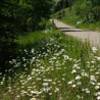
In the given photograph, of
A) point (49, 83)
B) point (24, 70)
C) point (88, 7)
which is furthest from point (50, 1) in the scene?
point (49, 83)

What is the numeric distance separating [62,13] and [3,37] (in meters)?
69.3

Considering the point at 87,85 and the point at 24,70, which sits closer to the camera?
the point at 87,85

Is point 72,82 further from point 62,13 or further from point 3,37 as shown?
point 62,13

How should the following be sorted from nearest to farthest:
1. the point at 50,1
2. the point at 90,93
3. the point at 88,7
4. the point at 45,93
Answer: the point at 90,93 < the point at 45,93 < the point at 50,1 < the point at 88,7

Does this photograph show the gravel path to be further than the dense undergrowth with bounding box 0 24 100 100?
Yes

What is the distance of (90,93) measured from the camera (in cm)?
669

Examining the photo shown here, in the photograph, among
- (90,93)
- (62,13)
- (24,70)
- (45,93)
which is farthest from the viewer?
(62,13)

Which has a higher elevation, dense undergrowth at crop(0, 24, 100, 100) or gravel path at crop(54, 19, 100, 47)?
dense undergrowth at crop(0, 24, 100, 100)

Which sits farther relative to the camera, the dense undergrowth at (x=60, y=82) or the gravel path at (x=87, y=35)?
the gravel path at (x=87, y=35)

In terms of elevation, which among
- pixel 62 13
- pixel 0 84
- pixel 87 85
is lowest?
pixel 62 13

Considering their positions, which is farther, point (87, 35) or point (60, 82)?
point (87, 35)

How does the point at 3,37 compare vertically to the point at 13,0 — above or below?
below

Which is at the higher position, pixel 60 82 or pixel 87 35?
pixel 60 82

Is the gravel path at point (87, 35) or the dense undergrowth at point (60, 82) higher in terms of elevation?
the dense undergrowth at point (60, 82)
